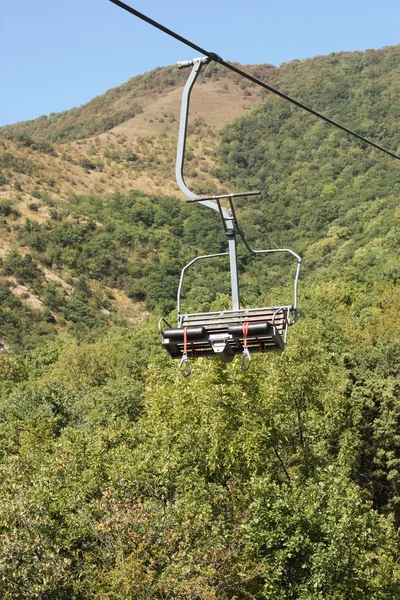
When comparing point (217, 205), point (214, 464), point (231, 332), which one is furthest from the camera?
point (214, 464)

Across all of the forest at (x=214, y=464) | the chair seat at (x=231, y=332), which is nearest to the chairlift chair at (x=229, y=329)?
the chair seat at (x=231, y=332)

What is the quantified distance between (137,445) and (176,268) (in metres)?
84.5

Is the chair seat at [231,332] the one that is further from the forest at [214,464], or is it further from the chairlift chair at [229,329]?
the forest at [214,464]

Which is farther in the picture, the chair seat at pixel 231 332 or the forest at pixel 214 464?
the forest at pixel 214 464

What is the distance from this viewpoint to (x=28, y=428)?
3988 centimetres

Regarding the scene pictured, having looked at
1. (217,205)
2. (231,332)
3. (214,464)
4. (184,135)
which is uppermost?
(184,135)

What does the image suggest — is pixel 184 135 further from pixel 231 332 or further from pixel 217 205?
pixel 231 332

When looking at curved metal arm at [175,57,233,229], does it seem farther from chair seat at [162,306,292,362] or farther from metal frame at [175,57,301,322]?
chair seat at [162,306,292,362]

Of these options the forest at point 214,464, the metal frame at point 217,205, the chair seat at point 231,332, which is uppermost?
the metal frame at point 217,205

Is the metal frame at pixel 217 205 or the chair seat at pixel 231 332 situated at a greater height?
the metal frame at pixel 217 205

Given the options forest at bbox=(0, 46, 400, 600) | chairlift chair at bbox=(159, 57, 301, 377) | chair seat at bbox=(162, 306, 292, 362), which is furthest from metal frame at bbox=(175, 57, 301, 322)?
forest at bbox=(0, 46, 400, 600)

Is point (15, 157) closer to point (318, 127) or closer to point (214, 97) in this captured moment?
point (318, 127)

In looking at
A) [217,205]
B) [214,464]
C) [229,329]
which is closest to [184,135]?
[217,205]

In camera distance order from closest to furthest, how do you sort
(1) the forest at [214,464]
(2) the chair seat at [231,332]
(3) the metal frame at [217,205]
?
(2) the chair seat at [231,332] < (3) the metal frame at [217,205] < (1) the forest at [214,464]
